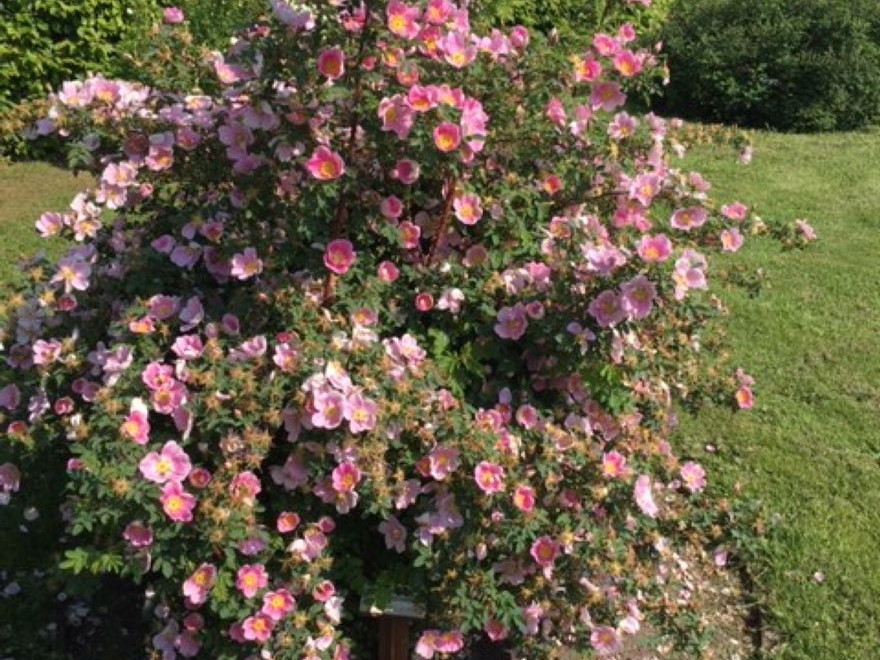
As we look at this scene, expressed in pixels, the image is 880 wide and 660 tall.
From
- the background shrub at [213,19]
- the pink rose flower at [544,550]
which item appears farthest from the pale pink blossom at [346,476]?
the background shrub at [213,19]

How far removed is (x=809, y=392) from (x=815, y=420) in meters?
0.22

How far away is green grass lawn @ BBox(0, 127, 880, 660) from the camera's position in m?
2.92

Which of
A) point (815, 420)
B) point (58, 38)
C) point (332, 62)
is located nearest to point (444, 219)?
point (332, 62)

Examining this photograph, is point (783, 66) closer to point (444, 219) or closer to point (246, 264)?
point (444, 219)

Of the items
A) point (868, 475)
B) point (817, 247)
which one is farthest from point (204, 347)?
point (817, 247)

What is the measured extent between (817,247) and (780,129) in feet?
8.68

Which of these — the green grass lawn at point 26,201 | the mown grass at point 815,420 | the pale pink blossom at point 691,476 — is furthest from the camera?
the green grass lawn at point 26,201

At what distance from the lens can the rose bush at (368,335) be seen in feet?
6.19

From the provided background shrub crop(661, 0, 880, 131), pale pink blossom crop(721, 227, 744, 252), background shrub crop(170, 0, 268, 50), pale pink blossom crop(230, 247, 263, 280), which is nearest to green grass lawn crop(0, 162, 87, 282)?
background shrub crop(170, 0, 268, 50)

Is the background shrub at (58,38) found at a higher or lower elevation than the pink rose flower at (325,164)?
lower

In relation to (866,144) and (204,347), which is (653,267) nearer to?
(204,347)

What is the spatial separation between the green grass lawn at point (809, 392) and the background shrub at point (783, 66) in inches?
45.6

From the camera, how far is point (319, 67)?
1.85 metres

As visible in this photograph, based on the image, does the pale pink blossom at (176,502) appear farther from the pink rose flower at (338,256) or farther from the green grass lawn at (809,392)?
the green grass lawn at (809,392)
